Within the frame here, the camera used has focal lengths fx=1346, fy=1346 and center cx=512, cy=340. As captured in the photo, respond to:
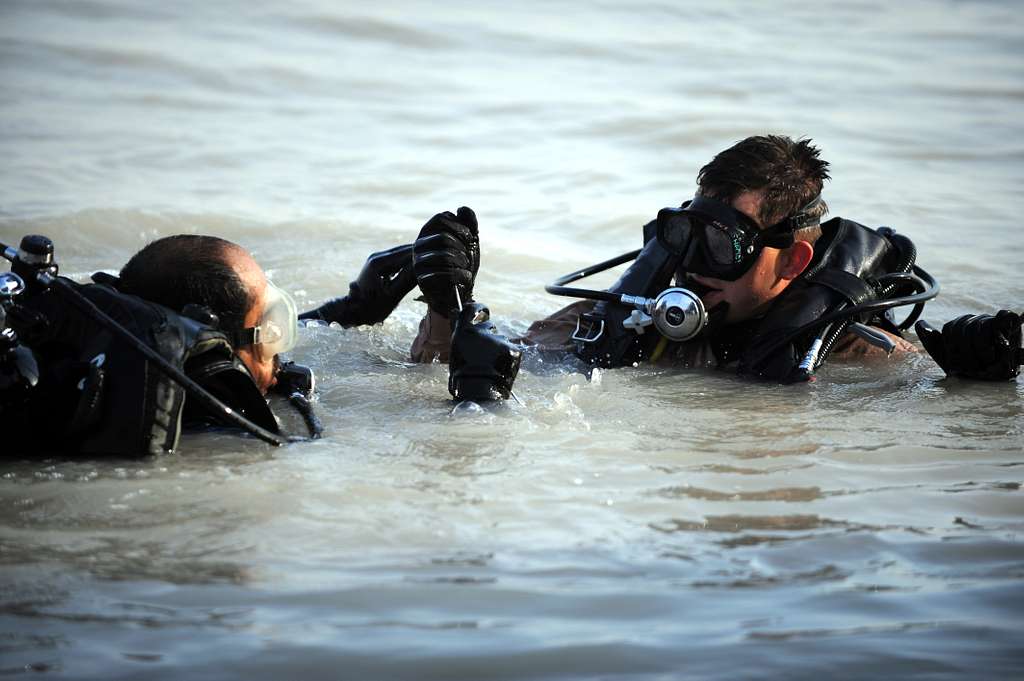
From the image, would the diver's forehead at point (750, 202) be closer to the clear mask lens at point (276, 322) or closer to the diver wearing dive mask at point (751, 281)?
the diver wearing dive mask at point (751, 281)

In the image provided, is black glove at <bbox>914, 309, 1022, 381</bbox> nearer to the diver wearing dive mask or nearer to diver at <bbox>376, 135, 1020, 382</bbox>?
diver at <bbox>376, 135, 1020, 382</bbox>

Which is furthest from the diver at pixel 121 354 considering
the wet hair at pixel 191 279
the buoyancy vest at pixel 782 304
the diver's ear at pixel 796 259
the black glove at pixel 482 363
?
the diver's ear at pixel 796 259

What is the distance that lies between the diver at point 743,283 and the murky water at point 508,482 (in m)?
0.16

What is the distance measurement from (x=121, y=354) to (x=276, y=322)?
1.98ft

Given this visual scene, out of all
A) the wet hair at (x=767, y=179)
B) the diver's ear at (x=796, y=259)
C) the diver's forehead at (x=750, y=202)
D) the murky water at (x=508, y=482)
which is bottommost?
the murky water at (x=508, y=482)

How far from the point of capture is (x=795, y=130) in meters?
10.6

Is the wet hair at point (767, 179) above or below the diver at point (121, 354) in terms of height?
above

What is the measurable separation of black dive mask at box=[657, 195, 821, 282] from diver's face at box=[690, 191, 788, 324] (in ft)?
0.16

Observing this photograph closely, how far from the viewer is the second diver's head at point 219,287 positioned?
12.0ft

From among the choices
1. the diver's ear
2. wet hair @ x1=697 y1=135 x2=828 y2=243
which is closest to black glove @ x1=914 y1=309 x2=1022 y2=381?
the diver's ear

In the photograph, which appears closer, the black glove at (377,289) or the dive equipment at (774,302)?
the dive equipment at (774,302)

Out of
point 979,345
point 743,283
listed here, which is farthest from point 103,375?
point 979,345

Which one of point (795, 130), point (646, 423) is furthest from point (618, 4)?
point (646, 423)

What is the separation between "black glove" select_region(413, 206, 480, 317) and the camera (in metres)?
4.39
